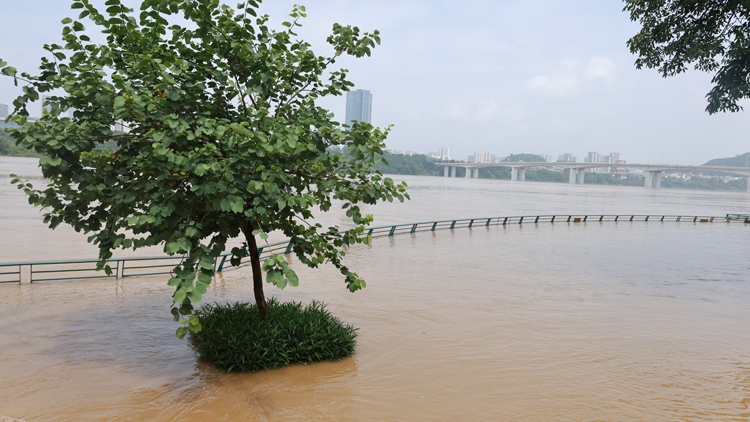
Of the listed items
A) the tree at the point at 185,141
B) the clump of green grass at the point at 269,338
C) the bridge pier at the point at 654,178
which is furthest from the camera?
the bridge pier at the point at 654,178

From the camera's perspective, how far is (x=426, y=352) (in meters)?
9.99

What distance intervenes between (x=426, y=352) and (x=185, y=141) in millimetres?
6109

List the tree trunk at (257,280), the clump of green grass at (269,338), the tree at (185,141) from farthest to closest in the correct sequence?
the tree trunk at (257,280), the clump of green grass at (269,338), the tree at (185,141)

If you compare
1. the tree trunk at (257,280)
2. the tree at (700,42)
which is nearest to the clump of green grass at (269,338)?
the tree trunk at (257,280)

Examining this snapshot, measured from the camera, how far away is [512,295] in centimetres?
1521

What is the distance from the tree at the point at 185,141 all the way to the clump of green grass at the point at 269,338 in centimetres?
145

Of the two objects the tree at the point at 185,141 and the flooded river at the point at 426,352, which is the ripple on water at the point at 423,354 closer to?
the flooded river at the point at 426,352

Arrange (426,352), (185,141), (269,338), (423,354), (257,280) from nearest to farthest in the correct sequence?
1. (185,141)
2. (269,338)
3. (257,280)
4. (423,354)
5. (426,352)

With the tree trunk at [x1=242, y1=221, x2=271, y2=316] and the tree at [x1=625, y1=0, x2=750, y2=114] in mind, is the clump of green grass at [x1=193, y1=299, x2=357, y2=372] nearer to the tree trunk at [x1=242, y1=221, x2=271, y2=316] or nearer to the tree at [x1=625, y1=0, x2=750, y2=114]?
the tree trunk at [x1=242, y1=221, x2=271, y2=316]

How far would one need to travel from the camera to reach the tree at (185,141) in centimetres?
632

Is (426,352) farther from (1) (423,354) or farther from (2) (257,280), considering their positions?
(2) (257,280)

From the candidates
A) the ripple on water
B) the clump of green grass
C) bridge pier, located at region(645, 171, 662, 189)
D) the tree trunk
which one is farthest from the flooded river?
bridge pier, located at region(645, 171, 662, 189)

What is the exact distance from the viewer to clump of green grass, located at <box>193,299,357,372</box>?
8367mm

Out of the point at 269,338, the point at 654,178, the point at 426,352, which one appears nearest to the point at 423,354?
the point at 426,352
